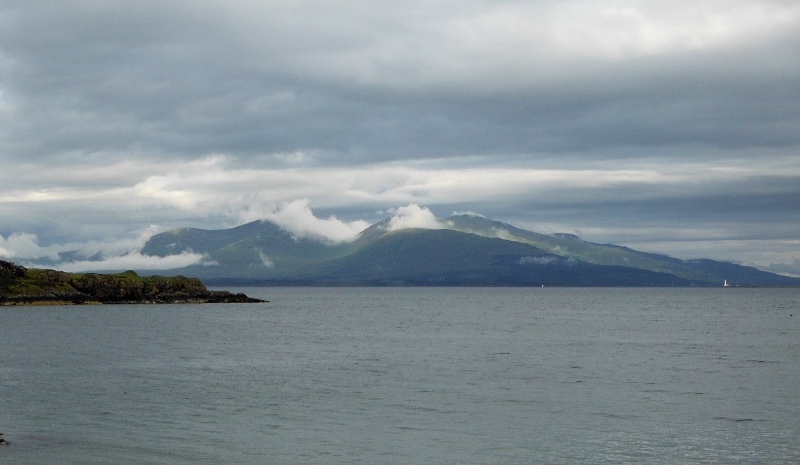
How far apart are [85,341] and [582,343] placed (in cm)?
6281

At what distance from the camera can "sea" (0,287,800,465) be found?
123 ft

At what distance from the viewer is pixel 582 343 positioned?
98.8 metres

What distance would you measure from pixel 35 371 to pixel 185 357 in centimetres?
1583

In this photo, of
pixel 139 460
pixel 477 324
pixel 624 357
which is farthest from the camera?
pixel 477 324

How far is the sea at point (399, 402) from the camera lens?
123 feet

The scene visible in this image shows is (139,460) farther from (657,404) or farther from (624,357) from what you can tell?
(624,357)

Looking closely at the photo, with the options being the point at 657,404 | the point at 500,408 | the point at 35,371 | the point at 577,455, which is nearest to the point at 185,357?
the point at 35,371

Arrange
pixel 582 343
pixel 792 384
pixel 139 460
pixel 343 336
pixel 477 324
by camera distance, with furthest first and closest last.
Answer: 1. pixel 477 324
2. pixel 343 336
3. pixel 582 343
4. pixel 792 384
5. pixel 139 460

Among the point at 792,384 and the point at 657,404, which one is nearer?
the point at 657,404

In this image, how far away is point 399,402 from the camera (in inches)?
2012

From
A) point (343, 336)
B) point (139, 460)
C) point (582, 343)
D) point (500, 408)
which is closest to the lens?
point (139, 460)

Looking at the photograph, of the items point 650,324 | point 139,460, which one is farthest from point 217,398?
point 650,324

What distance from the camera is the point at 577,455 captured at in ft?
119

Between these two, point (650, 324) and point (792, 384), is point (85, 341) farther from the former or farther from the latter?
point (650, 324)
